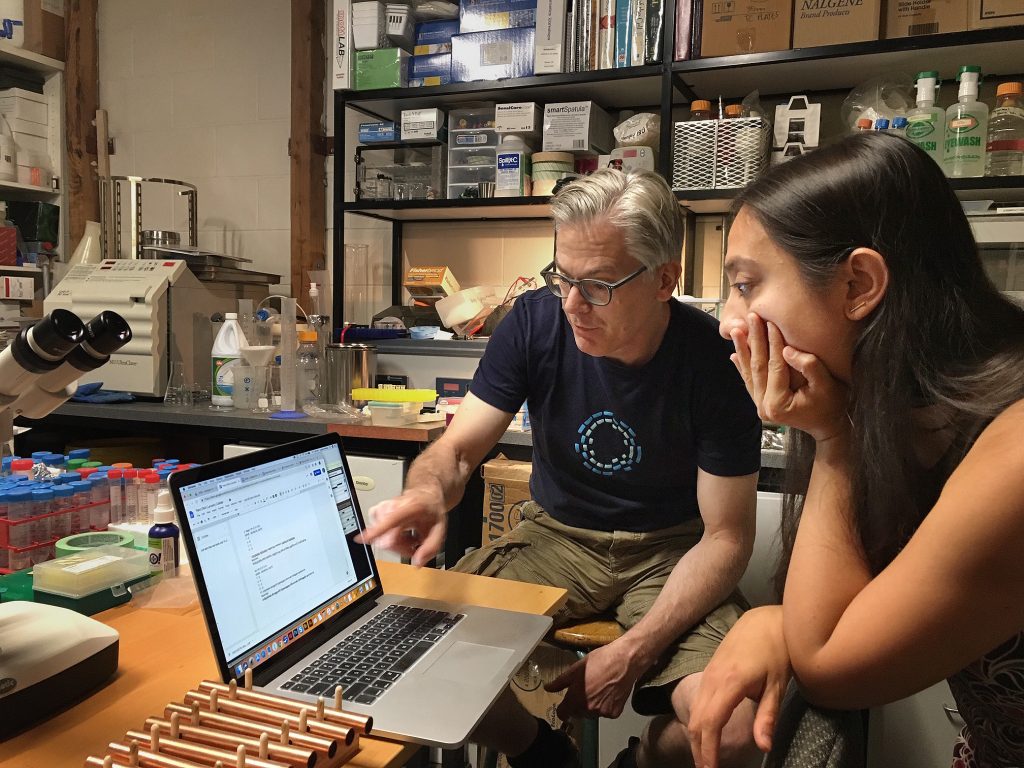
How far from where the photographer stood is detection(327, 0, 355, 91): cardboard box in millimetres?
2916

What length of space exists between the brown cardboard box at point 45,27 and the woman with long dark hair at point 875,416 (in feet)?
12.9

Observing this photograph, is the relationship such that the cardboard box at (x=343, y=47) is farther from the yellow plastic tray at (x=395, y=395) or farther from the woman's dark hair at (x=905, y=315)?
the woman's dark hair at (x=905, y=315)

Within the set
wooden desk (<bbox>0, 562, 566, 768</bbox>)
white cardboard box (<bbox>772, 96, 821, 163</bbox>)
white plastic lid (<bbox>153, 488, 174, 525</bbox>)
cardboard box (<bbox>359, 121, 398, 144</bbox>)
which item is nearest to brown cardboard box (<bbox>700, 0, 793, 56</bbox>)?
white cardboard box (<bbox>772, 96, 821, 163</bbox>)

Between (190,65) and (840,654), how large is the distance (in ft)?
12.8

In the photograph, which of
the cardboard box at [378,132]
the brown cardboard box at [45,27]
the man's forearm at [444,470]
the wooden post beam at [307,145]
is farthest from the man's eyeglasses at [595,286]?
the brown cardboard box at [45,27]

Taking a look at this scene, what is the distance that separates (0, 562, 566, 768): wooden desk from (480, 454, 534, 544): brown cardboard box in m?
0.91

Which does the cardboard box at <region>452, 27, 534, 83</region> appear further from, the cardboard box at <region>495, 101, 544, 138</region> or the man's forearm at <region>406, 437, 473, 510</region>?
the man's forearm at <region>406, 437, 473, 510</region>

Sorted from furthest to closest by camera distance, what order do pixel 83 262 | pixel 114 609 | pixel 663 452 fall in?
pixel 83 262 → pixel 663 452 → pixel 114 609

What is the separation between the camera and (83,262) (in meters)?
3.28

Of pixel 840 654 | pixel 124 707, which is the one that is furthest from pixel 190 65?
pixel 840 654

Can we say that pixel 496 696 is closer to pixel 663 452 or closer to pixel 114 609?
pixel 114 609

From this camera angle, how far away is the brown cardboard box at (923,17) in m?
2.23

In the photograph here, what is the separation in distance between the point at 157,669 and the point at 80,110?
381 cm

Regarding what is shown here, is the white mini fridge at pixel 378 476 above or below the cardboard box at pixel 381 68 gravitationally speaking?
below
